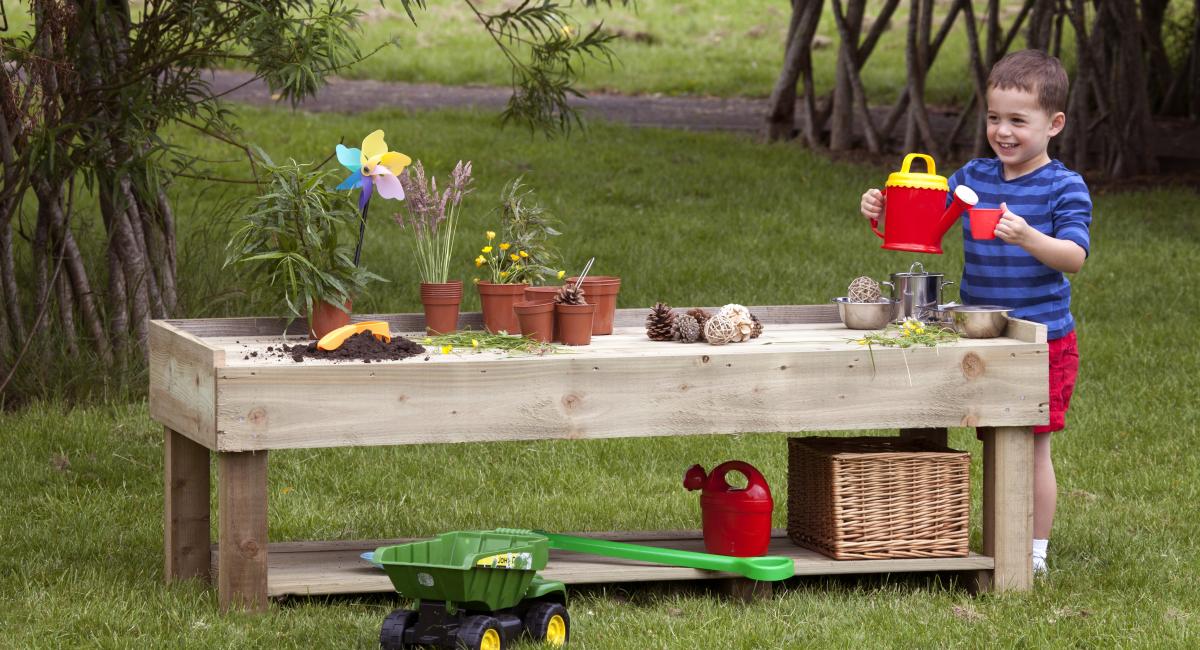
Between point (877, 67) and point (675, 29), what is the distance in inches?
143

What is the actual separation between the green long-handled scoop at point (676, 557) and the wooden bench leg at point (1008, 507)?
528 mm

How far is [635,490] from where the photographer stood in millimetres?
4922

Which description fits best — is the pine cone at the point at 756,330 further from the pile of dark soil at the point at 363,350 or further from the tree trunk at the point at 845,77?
the tree trunk at the point at 845,77

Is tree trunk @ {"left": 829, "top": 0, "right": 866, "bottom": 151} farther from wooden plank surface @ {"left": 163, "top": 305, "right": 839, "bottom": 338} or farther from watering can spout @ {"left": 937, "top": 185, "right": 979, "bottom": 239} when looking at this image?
watering can spout @ {"left": 937, "top": 185, "right": 979, "bottom": 239}

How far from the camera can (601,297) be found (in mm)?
3924

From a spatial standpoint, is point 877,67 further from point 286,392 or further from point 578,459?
point 286,392

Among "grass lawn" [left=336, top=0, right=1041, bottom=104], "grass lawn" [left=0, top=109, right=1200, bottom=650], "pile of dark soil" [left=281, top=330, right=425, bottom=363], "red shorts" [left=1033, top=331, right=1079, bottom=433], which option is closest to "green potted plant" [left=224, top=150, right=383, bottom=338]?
"pile of dark soil" [left=281, top=330, right=425, bottom=363]

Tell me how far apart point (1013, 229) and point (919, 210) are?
249 millimetres

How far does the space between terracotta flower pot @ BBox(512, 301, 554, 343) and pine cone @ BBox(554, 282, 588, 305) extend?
0.12 feet

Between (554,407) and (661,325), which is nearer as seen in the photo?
(554,407)

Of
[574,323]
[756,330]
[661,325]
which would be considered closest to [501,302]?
[574,323]

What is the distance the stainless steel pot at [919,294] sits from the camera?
3.96m

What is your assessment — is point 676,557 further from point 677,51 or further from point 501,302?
point 677,51

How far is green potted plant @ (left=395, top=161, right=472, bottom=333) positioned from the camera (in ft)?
12.6
